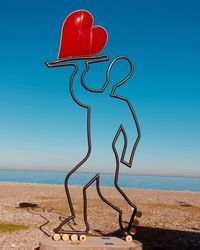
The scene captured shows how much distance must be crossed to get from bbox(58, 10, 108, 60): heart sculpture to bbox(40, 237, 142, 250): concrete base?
5.09m

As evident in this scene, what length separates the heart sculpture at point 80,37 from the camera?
35.7ft

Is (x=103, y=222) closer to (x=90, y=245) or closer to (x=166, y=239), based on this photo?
(x=166, y=239)

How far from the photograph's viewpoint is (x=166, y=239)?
14805mm

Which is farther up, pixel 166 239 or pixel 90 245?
pixel 90 245

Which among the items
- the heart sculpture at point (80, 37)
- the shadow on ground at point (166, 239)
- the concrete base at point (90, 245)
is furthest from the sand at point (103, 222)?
the heart sculpture at point (80, 37)

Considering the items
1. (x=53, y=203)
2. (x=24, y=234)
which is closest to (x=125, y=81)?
(x=24, y=234)

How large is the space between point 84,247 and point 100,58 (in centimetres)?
518

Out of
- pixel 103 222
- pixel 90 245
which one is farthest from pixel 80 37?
pixel 103 222

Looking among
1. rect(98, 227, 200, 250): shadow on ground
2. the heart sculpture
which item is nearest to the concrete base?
rect(98, 227, 200, 250): shadow on ground

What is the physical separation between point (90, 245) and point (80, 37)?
5.74 m

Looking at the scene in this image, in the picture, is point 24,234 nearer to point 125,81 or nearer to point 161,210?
point 125,81

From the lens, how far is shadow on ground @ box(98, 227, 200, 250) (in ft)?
45.0

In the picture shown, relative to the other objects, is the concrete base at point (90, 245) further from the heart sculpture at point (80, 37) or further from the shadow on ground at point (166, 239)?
the heart sculpture at point (80, 37)

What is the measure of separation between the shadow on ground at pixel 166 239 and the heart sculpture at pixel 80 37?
7.10 meters
